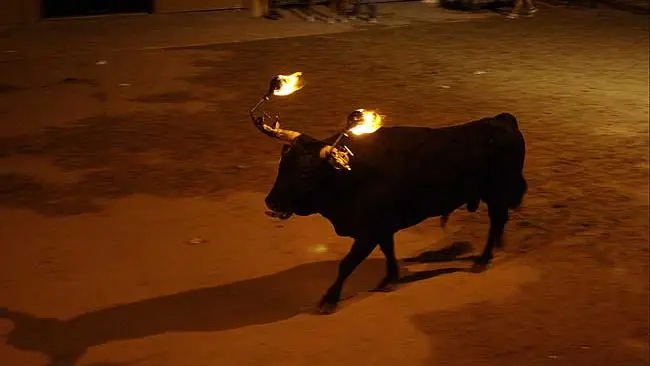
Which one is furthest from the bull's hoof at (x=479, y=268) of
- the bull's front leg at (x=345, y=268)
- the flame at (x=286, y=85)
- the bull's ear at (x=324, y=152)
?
the flame at (x=286, y=85)

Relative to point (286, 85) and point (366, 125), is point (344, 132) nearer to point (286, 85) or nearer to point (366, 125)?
point (366, 125)

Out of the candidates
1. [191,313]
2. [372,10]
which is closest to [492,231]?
[191,313]

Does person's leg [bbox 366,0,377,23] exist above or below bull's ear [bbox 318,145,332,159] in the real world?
below

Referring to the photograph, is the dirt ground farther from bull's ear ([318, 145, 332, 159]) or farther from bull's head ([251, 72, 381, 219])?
bull's ear ([318, 145, 332, 159])

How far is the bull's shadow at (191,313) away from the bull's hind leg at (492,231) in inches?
12.2

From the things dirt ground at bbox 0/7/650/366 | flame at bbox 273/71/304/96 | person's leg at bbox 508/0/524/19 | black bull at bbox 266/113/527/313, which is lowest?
person's leg at bbox 508/0/524/19

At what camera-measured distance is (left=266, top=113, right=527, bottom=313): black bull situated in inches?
207

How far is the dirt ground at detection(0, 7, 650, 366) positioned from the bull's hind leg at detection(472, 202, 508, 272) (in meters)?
0.08

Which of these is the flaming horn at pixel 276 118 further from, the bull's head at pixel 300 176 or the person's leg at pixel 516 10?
the person's leg at pixel 516 10

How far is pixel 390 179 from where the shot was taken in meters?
5.50

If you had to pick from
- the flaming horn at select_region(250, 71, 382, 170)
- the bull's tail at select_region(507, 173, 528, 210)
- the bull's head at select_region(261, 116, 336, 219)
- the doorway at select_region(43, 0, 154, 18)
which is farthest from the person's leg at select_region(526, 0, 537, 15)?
the bull's head at select_region(261, 116, 336, 219)

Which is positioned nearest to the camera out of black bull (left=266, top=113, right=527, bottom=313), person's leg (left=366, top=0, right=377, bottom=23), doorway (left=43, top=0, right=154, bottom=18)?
black bull (left=266, top=113, right=527, bottom=313)

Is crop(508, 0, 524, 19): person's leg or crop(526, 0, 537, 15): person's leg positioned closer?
crop(508, 0, 524, 19): person's leg

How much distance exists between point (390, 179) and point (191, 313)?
1.35 meters
